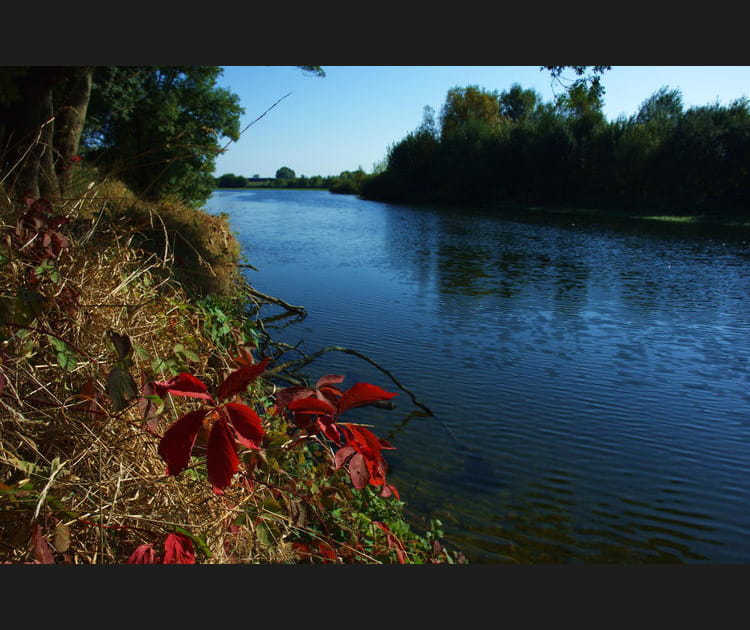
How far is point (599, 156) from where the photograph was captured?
4628 centimetres

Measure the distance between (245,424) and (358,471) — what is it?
0.54m

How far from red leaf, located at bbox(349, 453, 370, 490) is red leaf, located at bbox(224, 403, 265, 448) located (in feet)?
1.62

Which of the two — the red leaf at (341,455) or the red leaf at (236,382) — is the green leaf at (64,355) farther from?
the red leaf at (341,455)

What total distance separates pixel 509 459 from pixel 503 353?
329 cm

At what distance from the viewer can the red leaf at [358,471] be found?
1852 mm

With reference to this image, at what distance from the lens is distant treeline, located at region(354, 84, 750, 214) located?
38062mm

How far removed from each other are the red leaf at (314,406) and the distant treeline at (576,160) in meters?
28.3

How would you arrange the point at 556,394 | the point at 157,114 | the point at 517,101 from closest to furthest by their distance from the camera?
the point at 556,394
the point at 157,114
the point at 517,101

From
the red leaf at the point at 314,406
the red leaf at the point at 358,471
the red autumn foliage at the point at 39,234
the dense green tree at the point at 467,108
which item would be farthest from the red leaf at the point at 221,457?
the dense green tree at the point at 467,108

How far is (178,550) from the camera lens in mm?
1587

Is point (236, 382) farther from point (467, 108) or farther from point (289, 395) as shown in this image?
point (467, 108)

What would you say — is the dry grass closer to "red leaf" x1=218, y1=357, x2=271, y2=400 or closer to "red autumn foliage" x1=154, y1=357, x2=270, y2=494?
"red autumn foliage" x1=154, y1=357, x2=270, y2=494

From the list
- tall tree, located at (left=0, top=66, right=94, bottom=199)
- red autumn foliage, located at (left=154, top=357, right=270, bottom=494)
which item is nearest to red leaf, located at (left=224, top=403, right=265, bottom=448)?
red autumn foliage, located at (left=154, top=357, right=270, bottom=494)

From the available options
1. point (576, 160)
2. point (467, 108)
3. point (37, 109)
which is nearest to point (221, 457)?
point (37, 109)
